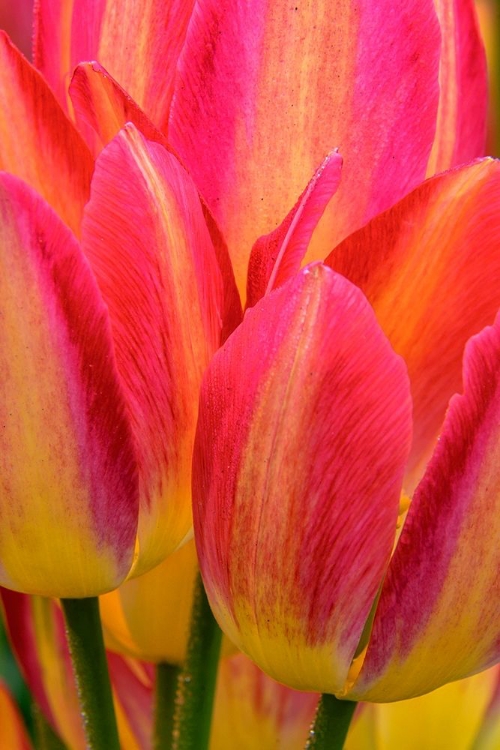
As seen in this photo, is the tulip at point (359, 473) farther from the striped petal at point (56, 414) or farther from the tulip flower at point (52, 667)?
the tulip flower at point (52, 667)

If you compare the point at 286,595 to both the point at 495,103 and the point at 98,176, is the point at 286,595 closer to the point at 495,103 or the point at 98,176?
the point at 98,176

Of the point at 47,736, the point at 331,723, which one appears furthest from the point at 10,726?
the point at 331,723

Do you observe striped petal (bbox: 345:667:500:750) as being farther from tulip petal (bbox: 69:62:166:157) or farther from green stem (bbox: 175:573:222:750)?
tulip petal (bbox: 69:62:166:157)

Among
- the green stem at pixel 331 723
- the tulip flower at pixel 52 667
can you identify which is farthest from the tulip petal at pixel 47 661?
the green stem at pixel 331 723

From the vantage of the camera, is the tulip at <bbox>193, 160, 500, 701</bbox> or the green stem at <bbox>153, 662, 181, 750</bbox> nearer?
the tulip at <bbox>193, 160, 500, 701</bbox>

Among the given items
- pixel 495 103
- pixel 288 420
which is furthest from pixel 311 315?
pixel 495 103

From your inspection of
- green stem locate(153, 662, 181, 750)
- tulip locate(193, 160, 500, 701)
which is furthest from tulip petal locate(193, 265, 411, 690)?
green stem locate(153, 662, 181, 750)

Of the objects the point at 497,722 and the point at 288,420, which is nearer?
the point at 288,420
